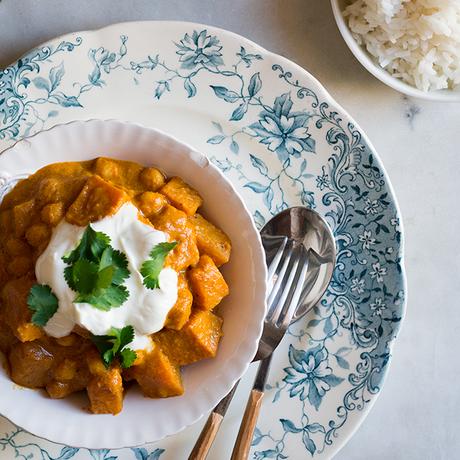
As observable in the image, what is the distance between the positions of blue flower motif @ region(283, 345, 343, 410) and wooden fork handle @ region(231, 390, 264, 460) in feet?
0.50

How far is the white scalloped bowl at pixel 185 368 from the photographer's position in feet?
7.47

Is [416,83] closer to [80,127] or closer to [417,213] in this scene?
[417,213]

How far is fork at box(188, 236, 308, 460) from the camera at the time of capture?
250cm

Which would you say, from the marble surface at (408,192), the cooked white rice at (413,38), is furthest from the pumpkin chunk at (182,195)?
the cooked white rice at (413,38)

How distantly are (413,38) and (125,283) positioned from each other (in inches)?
60.2

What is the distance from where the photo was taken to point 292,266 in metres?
2.66

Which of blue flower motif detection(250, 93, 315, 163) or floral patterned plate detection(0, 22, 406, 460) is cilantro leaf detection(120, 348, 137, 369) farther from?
blue flower motif detection(250, 93, 315, 163)

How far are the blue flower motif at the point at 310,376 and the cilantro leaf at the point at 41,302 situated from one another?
948 mm

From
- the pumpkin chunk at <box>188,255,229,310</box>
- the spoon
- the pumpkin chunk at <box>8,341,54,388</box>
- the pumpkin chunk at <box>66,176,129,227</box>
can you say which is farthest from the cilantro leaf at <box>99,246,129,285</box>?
the spoon

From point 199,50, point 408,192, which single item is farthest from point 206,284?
point 408,192

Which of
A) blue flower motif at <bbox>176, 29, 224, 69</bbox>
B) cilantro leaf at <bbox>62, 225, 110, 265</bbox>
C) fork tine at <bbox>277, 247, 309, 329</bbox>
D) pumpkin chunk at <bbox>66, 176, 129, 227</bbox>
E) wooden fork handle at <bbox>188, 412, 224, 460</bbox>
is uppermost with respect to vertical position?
blue flower motif at <bbox>176, 29, 224, 69</bbox>

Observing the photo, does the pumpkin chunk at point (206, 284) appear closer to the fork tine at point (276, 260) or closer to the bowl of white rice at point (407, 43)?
the fork tine at point (276, 260)

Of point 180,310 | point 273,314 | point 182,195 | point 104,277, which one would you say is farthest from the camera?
point 273,314

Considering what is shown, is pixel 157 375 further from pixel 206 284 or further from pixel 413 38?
pixel 413 38
